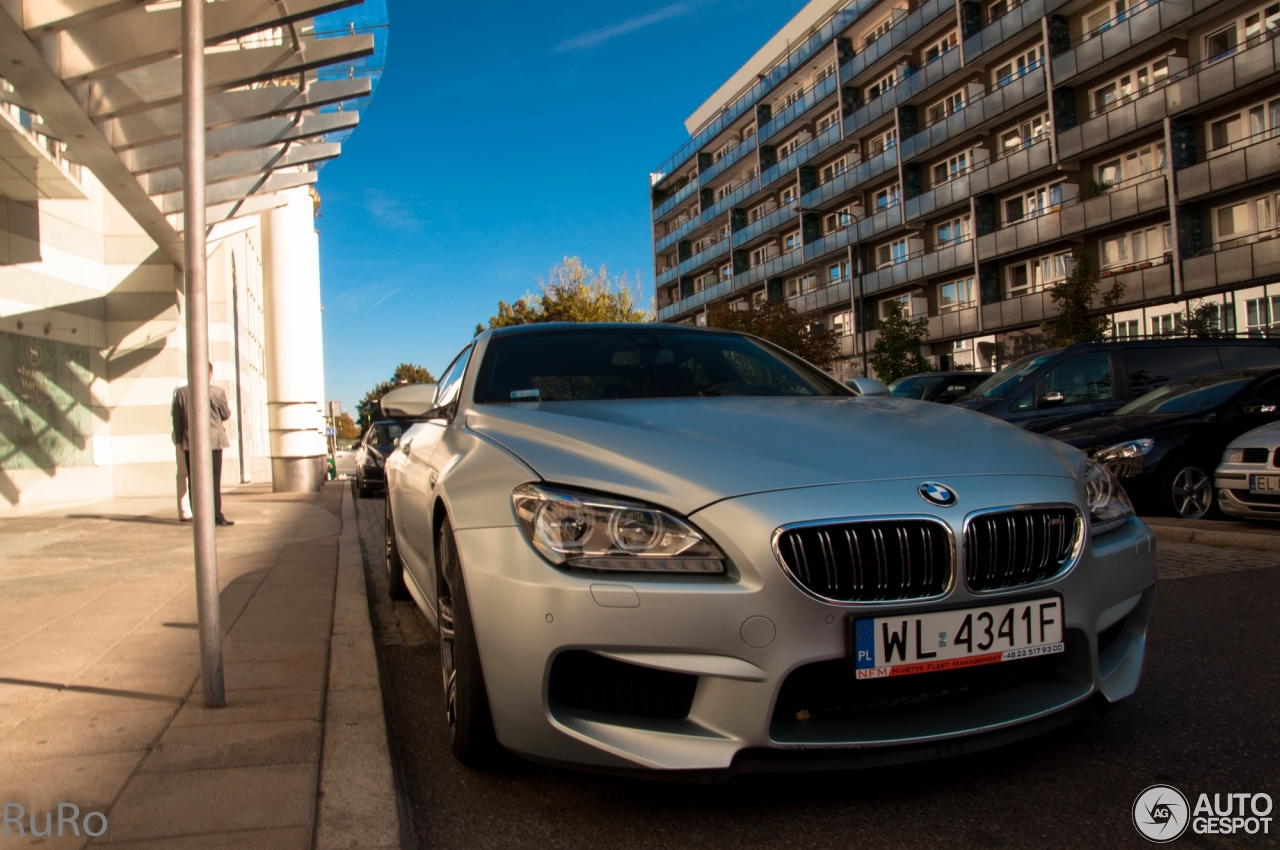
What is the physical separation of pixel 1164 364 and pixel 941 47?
3305 cm

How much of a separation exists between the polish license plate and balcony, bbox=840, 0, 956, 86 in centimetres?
3541

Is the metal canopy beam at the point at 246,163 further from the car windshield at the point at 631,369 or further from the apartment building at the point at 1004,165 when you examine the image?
the apartment building at the point at 1004,165

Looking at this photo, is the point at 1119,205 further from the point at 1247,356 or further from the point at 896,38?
the point at 1247,356

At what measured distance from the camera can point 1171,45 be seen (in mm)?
28484

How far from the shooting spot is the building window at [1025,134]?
109 ft

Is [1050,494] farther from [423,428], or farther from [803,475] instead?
[423,428]

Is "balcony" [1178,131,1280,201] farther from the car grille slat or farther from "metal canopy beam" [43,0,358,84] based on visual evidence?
the car grille slat

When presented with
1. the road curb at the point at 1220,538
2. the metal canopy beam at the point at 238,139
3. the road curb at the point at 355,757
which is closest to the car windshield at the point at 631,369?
the road curb at the point at 355,757

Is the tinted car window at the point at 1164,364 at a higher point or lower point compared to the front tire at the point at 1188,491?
higher

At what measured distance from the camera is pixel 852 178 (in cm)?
4484

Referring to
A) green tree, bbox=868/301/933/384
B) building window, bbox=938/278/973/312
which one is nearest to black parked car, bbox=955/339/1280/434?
green tree, bbox=868/301/933/384

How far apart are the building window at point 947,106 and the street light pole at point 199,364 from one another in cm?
3840

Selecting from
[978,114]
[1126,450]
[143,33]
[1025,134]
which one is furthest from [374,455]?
[978,114]

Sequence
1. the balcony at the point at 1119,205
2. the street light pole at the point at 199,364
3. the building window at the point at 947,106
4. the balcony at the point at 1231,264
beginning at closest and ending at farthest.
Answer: the street light pole at the point at 199,364 → the balcony at the point at 1231,264 → the balcony at the point at 1119,205 → the building window at the point at 947,106
